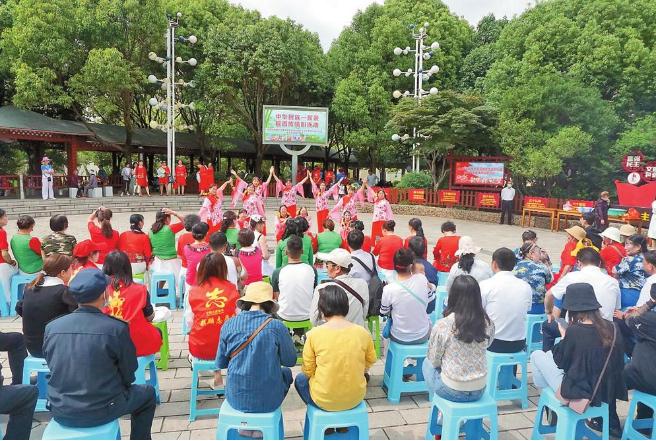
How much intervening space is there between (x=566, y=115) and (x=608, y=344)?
50.4ft

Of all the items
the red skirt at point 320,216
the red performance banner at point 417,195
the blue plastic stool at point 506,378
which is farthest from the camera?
the red performance banner at point 417,195

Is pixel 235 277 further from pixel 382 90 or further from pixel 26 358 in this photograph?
pixel 382 90

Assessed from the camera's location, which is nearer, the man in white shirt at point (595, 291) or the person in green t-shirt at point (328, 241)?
the man in white shirt at point (595, 291)

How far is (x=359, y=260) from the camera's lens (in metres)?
4.93

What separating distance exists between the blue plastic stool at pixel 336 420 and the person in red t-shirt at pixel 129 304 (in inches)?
57.9

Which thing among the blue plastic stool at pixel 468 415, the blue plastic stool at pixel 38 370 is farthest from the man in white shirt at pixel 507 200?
the blue plastic stool at pixel 38 370

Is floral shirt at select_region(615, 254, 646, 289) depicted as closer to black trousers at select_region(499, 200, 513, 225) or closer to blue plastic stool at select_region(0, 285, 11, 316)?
blue plastic stool at select_region(0, 285, 11, 316)

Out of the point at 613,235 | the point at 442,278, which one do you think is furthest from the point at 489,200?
the point at 613,235

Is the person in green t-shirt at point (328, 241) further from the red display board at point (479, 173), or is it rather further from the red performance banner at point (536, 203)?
the red display board at point (479, 173)

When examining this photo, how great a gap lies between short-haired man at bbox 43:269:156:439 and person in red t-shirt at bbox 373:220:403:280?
381cm

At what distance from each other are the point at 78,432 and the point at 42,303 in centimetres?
131

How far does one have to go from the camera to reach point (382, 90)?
23.4m

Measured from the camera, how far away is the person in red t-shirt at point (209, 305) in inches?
146

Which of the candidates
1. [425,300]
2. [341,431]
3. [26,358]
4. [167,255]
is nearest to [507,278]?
[425,300]
